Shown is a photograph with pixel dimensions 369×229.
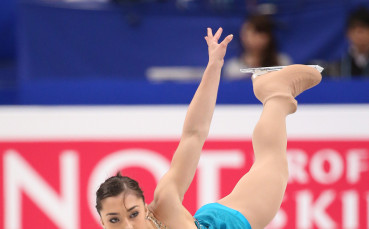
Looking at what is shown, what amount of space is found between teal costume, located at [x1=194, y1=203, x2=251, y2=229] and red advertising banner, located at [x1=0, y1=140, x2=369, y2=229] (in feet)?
4.14

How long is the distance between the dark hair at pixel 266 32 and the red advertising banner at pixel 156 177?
2.19 feet

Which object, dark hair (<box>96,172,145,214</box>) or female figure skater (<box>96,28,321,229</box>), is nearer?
dark hair (<box>96,172,145,214</box>)

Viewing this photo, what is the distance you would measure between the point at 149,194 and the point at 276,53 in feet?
4.23

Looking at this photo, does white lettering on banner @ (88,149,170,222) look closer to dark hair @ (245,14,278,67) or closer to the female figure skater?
dark hair @ (245,14,278,67)

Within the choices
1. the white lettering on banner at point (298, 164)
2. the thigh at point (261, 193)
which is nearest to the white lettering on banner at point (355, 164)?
the white lettering on banner at point (298, 164)

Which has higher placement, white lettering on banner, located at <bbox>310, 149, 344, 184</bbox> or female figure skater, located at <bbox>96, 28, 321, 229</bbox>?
white lettering on banner, located at <bbox>310, 149, 344, 184</bbox>

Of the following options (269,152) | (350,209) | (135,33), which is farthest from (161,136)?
(269,152)

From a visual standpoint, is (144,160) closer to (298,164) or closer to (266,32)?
(298,164)

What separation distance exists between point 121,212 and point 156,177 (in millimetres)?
1634

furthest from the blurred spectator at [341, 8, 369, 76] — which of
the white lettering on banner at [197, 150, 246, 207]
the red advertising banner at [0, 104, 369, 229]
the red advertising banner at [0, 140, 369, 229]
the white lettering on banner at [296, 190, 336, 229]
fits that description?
the white lettering on banner at [197, 150, 246, 207]

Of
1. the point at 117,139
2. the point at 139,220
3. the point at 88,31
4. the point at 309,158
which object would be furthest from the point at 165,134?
the point at 139,220

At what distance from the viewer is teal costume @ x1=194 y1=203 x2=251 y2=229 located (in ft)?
9.74

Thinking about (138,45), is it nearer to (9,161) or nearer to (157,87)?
(157,87)

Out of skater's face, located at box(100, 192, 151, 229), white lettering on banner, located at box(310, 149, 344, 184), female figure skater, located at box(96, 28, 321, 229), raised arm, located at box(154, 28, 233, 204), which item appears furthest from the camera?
white lettering on banner, located at box(310, 149, 344, 184)
